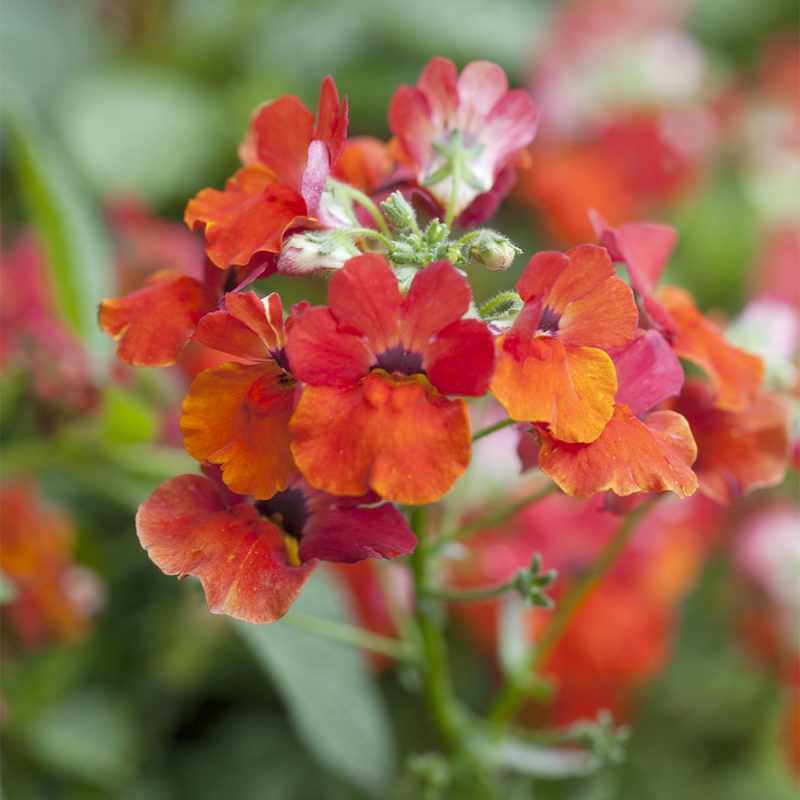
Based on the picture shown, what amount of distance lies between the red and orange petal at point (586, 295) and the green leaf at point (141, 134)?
0.77 metres

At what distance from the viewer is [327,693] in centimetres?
70

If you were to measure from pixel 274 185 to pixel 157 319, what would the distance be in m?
0.08

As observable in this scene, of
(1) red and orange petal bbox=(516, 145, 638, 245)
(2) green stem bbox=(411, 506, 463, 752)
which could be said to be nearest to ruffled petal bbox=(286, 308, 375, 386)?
(2) green stem bbox=(411, 506, 463, 752)

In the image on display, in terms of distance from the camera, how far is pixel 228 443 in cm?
47

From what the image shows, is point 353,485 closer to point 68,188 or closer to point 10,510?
point 10,510

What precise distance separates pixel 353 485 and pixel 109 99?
3.18 feet

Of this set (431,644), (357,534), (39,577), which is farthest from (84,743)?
(357,534)

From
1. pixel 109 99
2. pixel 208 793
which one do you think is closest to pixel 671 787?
pixel 208 793

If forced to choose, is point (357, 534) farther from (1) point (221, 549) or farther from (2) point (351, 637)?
(2) point (351, 637)

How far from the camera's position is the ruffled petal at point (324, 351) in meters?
0.44

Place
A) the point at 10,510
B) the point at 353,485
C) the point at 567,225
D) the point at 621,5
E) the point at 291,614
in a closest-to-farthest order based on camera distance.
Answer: the point at 353,485, the point at 291,614, the point at 10,510, the point at 567,225, the point at 621,5

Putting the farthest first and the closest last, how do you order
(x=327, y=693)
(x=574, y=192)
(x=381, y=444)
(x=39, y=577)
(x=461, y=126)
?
(x=574, y=192)
(x=39, y=577)
(x=327, y=693)
(x=461, y=126)
(x=381, y=444)

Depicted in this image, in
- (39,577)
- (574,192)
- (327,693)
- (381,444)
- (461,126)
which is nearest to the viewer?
(381,444)

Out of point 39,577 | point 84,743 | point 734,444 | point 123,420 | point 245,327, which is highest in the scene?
point 245,327
